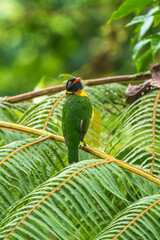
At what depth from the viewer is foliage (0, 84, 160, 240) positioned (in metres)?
1.47

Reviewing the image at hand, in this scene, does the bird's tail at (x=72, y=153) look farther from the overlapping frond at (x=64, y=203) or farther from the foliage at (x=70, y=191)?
the overlapping frond at (x=64, y=203)

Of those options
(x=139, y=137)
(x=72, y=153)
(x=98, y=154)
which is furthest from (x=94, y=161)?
(x=139, y=137)

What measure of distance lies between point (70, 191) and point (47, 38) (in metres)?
7.99

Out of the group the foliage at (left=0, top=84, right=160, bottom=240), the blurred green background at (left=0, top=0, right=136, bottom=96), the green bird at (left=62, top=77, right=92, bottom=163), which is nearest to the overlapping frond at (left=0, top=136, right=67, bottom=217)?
the foliage at (left=0, top=84, right=160, bottom=240)

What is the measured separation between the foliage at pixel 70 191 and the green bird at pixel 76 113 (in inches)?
4.1

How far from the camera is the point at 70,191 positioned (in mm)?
1608

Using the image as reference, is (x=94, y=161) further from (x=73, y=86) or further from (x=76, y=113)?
(x=73, y=86)

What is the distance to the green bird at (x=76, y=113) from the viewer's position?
2533mm

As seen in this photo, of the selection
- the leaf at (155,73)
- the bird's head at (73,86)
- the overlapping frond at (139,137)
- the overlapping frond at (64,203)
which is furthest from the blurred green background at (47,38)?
the overlapping frond at (64,203)

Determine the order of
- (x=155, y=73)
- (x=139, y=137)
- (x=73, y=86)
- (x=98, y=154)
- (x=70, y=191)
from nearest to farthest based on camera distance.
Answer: (x=70, y=191) < (x=98, y=154) < (x=139, y=137) < (x=155, y=73) < (x=73, y=86)

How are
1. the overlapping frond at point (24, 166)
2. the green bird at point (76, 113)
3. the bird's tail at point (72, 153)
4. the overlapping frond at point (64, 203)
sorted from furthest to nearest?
the green bird at point (76, 113), the bird's tail at point (72, 153), the overlapping frond at point (24, 166), the overlapping frond at point (64, 203)

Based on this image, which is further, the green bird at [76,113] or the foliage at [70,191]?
the green bird at [76,113]

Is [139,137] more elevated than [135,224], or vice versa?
[139,137]

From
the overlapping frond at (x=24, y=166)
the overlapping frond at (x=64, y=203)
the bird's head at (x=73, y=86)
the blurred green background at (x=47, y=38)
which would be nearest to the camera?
the overlapping frond at (x=64, y=203)
